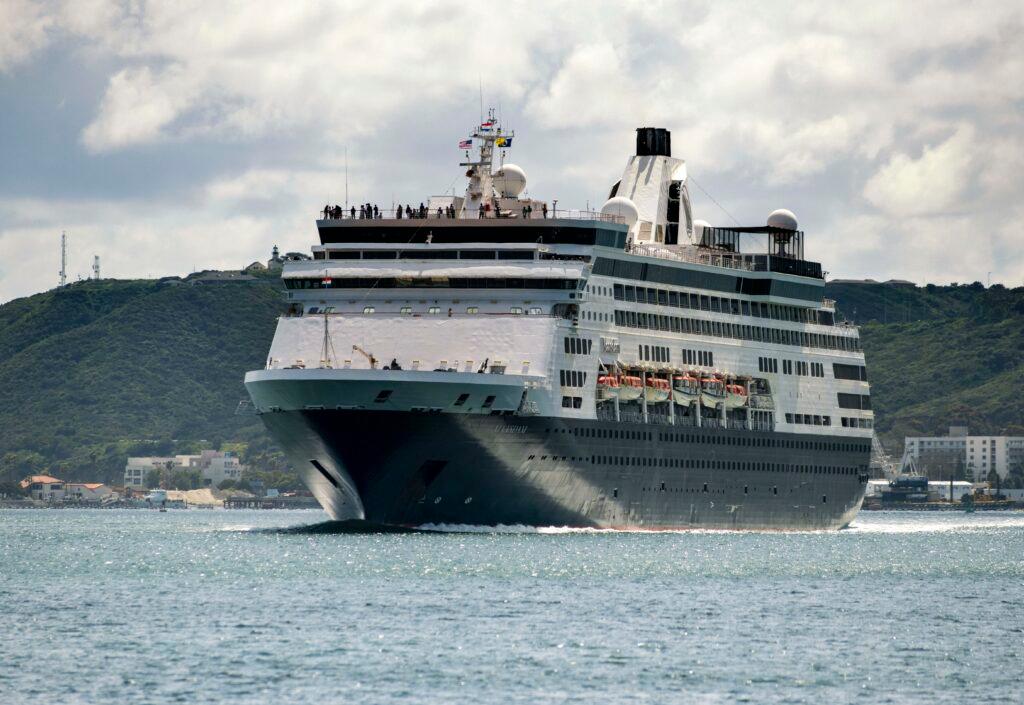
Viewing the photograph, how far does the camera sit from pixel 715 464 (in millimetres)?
93562

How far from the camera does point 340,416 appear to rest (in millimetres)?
76062

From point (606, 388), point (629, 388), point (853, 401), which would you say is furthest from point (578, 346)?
point (853, 401)

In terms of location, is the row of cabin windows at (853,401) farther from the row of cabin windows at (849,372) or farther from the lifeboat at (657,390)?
the lifeboat at (657,390)

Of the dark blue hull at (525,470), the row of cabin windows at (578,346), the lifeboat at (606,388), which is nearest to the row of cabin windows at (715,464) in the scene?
the dark blue hull at (525,470)

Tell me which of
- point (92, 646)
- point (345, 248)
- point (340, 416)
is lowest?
point (92, 646)

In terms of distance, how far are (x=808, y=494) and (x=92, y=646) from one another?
57793mm

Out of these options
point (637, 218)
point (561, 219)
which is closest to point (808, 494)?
point (637, 218)

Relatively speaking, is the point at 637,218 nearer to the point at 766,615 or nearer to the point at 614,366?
the point at 614,366

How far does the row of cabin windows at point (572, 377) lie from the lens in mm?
83375

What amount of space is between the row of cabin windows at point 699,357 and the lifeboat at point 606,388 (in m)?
7.71

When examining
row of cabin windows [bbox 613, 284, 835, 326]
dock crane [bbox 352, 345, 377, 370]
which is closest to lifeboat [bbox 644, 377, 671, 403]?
row of cabin windows [bbox 613, 284, 835, 326]

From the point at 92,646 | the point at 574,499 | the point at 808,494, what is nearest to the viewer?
the point at 92,646

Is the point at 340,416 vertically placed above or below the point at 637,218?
below

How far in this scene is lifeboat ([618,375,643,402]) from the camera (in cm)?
8706
